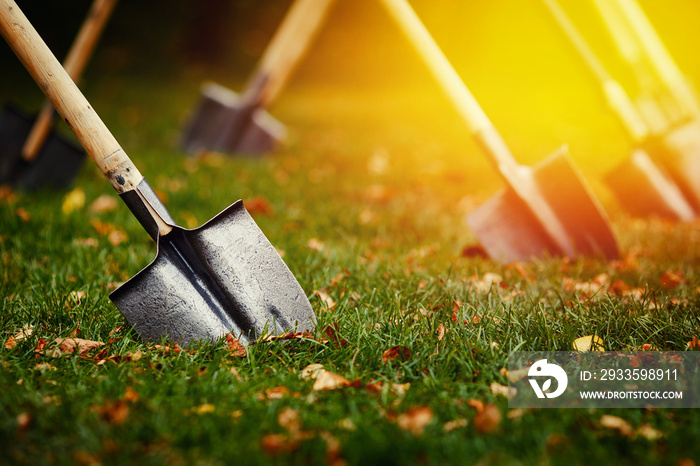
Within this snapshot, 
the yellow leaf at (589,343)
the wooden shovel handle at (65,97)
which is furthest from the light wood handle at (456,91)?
the wooden shovel handle at (65,97)

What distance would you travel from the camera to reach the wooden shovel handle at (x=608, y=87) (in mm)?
3084

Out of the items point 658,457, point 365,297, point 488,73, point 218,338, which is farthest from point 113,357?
point 488,73

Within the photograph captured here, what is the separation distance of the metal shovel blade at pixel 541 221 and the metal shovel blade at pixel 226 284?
3.78 ft

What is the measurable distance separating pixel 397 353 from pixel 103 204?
2336 mm

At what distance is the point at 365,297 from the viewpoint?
1813mm

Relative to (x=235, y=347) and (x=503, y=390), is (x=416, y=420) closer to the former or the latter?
(x=503, y=390)

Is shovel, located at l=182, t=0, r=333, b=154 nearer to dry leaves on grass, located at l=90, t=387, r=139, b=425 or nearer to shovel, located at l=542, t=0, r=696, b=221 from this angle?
shovel, located at l=542, t=0, r=696, b=221

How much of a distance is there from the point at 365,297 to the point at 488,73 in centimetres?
864

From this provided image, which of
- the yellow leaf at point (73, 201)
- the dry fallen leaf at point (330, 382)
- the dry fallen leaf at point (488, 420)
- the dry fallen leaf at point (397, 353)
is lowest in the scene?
the dry fallen leaf at point (488, 420)

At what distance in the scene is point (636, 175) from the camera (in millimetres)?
2930

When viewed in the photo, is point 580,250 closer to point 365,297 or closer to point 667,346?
point 667,346

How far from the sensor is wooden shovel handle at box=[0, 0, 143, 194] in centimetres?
155

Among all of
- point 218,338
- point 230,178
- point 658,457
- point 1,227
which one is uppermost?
point 1,227

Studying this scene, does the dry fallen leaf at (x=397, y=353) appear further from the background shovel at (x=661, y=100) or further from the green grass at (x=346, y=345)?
the background shovel at (x=661, y=100)
